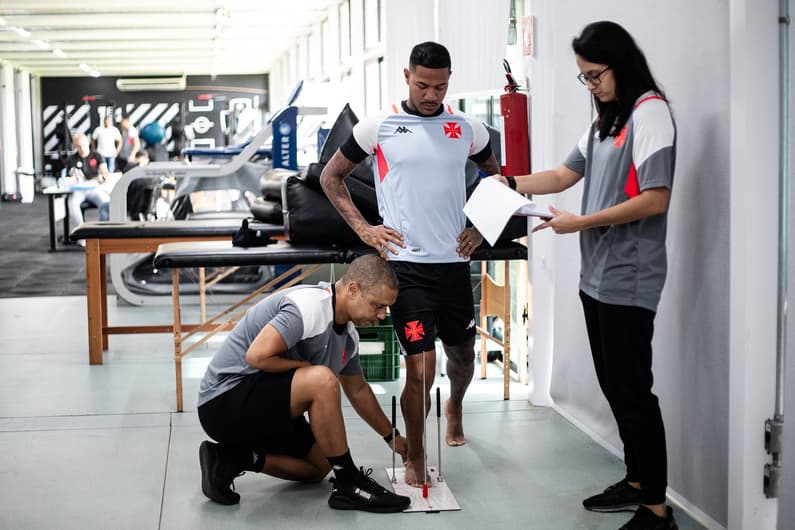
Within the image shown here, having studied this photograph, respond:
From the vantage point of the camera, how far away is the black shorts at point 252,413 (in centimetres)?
297

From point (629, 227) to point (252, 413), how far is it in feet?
4.39

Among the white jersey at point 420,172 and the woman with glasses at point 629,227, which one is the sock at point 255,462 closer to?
the white jersey at point 420,172

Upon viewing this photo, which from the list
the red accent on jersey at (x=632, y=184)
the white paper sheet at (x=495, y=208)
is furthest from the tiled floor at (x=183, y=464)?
the red accent on jersey at (x=632, y=184)

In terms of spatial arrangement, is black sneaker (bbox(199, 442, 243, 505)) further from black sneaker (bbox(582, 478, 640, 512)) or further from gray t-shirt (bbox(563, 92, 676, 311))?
gray t-shirt (bbox(563, 92, 676, 311))

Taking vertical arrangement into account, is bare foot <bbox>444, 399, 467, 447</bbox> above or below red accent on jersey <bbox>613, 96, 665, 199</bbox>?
below

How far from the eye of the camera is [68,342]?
20.0 ft

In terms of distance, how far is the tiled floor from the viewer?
118 inches

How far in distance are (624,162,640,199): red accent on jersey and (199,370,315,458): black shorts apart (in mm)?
1204

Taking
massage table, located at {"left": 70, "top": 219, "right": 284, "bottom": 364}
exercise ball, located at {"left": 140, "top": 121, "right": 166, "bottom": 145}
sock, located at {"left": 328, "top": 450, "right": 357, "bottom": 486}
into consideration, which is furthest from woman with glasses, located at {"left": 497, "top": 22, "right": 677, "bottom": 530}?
exercise ball, located at {"left": 140, "top": 121, "right": 166, "bottom": 145}

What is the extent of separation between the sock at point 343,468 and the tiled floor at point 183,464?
0.37ft

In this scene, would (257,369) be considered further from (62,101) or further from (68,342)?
(62,101)

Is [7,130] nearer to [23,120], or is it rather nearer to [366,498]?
[23,120]

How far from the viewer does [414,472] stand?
3232mm

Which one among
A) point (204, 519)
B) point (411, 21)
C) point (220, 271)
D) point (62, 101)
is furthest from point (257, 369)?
point (62, 101)
